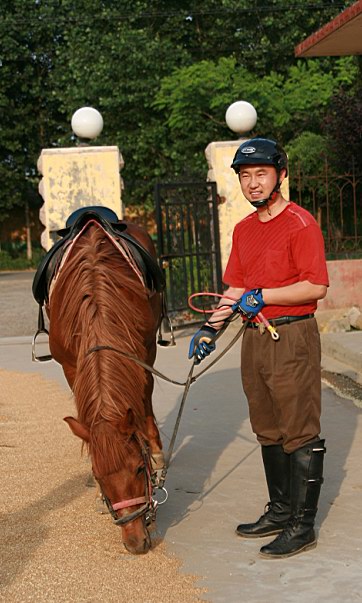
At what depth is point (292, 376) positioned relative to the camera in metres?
4.14

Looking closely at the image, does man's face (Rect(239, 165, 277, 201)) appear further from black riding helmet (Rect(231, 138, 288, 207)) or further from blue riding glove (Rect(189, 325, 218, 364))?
blue riding glove (Rect(189, 325, 218, 364))

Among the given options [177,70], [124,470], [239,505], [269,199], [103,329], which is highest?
[177,70]

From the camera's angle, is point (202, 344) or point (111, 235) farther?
point (111, 235)

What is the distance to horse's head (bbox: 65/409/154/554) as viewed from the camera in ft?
12.2

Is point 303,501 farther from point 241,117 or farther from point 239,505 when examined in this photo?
point 241,117

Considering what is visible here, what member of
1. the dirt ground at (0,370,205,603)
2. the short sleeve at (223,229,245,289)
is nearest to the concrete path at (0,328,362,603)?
the dirt ground at (0,370,205,603)

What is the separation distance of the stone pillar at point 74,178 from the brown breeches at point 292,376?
319 inches

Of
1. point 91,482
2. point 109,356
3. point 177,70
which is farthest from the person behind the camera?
point 177,70

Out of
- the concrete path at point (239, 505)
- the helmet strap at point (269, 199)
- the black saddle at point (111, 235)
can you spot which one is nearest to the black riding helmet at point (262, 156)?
the helmet strap at point (269, 199)

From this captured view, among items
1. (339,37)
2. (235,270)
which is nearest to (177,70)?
(339,37)

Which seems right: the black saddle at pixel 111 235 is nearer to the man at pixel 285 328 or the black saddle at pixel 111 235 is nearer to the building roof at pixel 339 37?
the man at pixel 285 328

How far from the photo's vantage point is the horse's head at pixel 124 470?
371 centimetres

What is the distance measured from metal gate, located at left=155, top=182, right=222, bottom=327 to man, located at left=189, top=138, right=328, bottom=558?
8.05 metres

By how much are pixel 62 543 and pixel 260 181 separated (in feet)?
6.63
